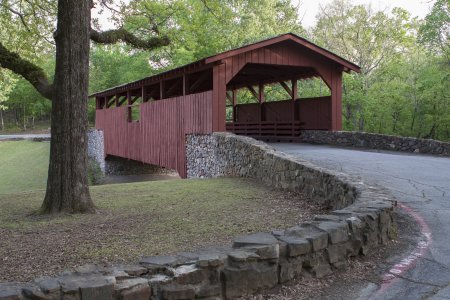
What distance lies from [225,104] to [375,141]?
578 centimetres

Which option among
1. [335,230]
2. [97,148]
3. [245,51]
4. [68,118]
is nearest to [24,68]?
[68,118]

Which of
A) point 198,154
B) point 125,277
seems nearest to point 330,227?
point 125,277

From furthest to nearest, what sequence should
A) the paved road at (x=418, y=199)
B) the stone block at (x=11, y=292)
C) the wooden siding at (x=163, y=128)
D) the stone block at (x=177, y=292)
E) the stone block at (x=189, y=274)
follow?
the wooden siding at (x=163, y=128) < the paved road at (x=418, y=199) < the stone block at (x=189, y=274) < the stone block at (x=177, y=292) < the stone block at (x=11, y=292)

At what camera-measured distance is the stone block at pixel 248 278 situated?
3555 mm

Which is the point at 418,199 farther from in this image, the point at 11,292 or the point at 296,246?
the point at 11,292

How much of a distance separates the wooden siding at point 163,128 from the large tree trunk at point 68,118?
8.36m

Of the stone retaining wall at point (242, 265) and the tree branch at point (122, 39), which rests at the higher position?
the tree branch at point (122, 39)

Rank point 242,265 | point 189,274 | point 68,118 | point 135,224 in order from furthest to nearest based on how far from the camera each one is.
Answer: point 68,118
point 135,224
point 242,265
point 189,274

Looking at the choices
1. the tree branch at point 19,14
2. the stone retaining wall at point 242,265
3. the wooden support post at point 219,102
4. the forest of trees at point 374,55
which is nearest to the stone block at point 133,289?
the stone retaining wall at point 242,265

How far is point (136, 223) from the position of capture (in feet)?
19.9

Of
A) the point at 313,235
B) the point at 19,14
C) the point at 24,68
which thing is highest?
the point at 19,14

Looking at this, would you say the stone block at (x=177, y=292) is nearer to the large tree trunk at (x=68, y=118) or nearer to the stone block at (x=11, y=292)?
the stone block at (x=11, y=292)

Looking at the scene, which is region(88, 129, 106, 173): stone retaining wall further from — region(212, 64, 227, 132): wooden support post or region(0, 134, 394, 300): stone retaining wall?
region(0, 134, 394, 300): stone retaining wall

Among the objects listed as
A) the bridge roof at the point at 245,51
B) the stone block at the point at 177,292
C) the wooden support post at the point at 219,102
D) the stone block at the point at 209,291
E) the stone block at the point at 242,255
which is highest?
the bridge roof at the point at 245,51
